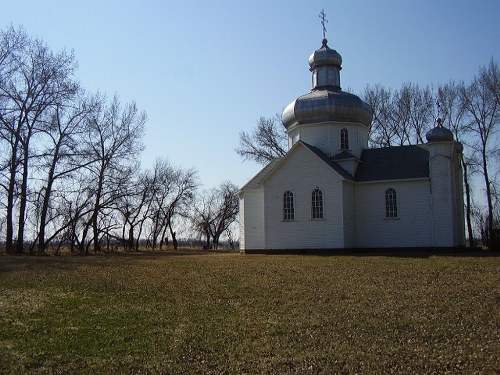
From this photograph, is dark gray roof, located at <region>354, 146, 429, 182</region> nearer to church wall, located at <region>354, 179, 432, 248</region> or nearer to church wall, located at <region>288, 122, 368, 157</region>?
church wall, located at <region>354, 179, 432, 248</region>

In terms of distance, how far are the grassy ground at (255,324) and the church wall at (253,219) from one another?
14.1 meters

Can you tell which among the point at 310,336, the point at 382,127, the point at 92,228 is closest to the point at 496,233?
the point at 382,127

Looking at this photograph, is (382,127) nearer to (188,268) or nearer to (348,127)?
(348,127)

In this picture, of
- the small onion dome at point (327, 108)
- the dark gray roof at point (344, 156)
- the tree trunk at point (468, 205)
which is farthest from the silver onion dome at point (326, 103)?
the tree trunk at point (468, 205)

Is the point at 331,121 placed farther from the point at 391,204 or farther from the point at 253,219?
the point at 253,219

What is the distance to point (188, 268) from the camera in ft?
70.8

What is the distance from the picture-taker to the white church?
96.0ft

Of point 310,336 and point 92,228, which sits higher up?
point 92,228

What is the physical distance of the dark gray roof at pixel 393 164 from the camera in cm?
3011

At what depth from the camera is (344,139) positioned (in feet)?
109

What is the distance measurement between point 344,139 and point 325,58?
5.73 metres

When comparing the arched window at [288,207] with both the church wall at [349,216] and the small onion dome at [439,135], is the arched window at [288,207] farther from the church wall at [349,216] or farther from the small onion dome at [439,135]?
the small onion dome at [439,135]

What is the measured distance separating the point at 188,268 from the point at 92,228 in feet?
76.6

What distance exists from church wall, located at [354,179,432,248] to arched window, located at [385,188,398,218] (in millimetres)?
165
